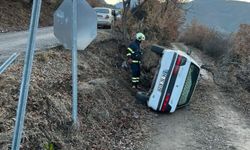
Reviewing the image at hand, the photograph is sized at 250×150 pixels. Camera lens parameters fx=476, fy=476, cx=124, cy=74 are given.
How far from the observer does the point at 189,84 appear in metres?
14.1

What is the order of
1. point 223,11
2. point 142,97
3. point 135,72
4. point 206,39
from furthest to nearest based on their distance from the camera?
1. point 223,11
2. point 206,39
3. point 135,72
4. point 142,97

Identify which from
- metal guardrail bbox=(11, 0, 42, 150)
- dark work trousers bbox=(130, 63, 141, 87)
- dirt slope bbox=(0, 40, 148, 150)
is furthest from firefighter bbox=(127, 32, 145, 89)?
metal guardrail bbox=(11, 0, 42, 150)

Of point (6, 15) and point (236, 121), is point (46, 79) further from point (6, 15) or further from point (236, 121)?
point (6, 15)

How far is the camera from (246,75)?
19656 mm

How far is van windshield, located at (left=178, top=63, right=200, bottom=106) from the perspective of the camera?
1380 cm

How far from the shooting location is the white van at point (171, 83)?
1328cm

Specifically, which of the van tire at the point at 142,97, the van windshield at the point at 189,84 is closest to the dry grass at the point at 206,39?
the van windshield at the point at 189,84

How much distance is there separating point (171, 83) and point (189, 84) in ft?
2.89

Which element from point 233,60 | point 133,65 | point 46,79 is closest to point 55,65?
point 46,79

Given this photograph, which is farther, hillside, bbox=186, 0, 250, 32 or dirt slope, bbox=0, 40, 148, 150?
hillside, bbox=186, 0, 250, 32

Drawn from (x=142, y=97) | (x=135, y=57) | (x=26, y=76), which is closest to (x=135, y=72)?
(x=135, y=57)

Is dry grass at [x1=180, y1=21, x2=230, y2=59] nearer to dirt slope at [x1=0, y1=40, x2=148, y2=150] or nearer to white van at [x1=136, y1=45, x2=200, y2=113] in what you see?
white van at [x1=136, y1=45, x2=200, y2=113]

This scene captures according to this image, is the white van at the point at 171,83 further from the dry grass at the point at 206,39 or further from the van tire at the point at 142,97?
the dry grass at the point at 206,39

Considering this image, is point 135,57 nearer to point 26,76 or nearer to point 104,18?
point 26,76
